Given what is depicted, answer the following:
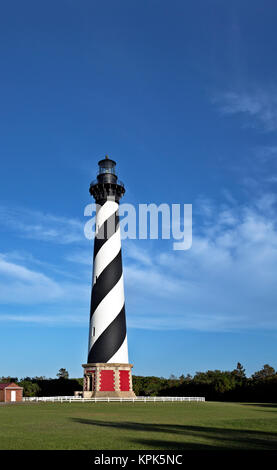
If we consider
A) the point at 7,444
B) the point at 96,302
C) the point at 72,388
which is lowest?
the point at 72,388

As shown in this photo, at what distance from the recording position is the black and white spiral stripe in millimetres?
42781

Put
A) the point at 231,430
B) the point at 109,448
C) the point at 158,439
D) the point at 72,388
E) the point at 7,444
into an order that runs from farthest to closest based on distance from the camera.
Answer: the point at 72,388 < the point at 231,430 < the point at 158,439 < the point at 7,444 < the point at 109,448

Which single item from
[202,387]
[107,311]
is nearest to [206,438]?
[107,311]

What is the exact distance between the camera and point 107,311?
43562 millimetres

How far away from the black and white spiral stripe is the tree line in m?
12.0

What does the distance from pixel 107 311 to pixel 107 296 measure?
1626 millimetres

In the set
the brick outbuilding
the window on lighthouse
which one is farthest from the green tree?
the window on lighthouse

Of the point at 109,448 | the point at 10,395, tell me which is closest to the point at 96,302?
the point at 10,395

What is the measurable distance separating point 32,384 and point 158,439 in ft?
156

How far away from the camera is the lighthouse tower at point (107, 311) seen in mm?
41500

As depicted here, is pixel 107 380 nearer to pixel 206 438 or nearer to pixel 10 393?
pixel 10 393

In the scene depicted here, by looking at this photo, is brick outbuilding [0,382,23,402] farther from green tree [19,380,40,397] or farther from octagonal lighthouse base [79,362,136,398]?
octagonal lighthouse base [79,362,136,398]
